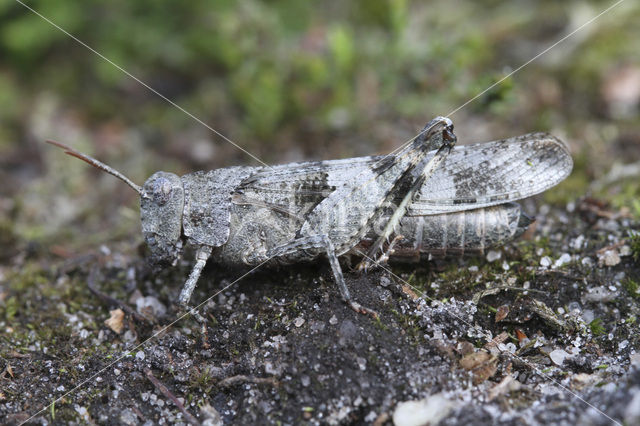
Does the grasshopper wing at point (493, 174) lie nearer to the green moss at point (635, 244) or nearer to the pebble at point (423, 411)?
the green moss at point (635, 244)

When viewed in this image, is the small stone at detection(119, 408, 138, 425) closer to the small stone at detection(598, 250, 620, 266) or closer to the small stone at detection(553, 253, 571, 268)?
the small stone at detection(553, 253, 571, 268)

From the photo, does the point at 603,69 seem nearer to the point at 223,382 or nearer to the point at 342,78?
the point at 342,78

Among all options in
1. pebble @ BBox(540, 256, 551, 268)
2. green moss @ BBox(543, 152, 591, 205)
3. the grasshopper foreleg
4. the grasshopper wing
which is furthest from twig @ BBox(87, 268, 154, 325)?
green moss @ BBox(543, 152, 591, 205)

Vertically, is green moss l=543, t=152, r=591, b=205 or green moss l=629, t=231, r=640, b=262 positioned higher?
green moss l=543, t=152, r=591, b=205

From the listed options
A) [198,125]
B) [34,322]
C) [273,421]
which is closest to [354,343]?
[273,421]

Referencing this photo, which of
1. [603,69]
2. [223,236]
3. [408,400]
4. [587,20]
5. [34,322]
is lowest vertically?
[34,322]

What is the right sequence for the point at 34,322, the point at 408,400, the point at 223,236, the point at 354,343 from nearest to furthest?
the point at 408,400 → the point at 354,343 → the point at 223,236 → the point at 34,322

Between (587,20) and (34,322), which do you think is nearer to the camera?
(34,322)
